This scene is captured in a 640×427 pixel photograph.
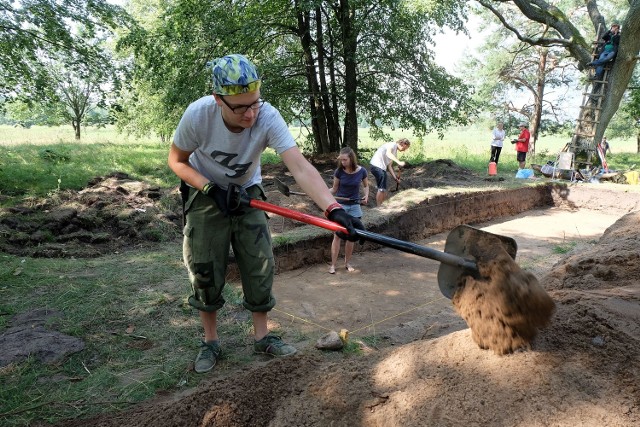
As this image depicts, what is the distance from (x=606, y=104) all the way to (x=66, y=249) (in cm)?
1567

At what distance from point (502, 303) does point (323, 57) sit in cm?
1313

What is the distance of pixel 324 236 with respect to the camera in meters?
7.23

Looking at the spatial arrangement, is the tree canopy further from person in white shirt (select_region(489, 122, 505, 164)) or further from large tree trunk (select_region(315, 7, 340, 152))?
large tree trunk (select_region(315, 7, 340, 152))

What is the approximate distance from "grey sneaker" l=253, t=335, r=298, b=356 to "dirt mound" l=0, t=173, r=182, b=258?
3.96 m

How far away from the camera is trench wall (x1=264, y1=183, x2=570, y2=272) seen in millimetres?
7006

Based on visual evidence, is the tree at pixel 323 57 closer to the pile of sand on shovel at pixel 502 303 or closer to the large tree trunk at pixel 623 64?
the large tree trunk at pixel 623 64

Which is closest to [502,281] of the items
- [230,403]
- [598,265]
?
[230,403]

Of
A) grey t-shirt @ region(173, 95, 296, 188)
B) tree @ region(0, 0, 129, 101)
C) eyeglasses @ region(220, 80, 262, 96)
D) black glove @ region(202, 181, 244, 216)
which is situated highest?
tree @ region(0, 0, 129, 101)

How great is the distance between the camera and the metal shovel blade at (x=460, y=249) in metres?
2.55

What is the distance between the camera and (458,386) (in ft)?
7.12

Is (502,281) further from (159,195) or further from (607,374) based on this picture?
(159,195)

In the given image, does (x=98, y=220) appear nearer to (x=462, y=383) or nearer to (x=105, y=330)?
(x=105, y=330)

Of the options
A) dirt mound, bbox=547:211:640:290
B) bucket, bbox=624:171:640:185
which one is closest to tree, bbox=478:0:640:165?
bucket, bbox=624:171:640:185

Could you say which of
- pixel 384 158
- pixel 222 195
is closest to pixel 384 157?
pixel 384 158
